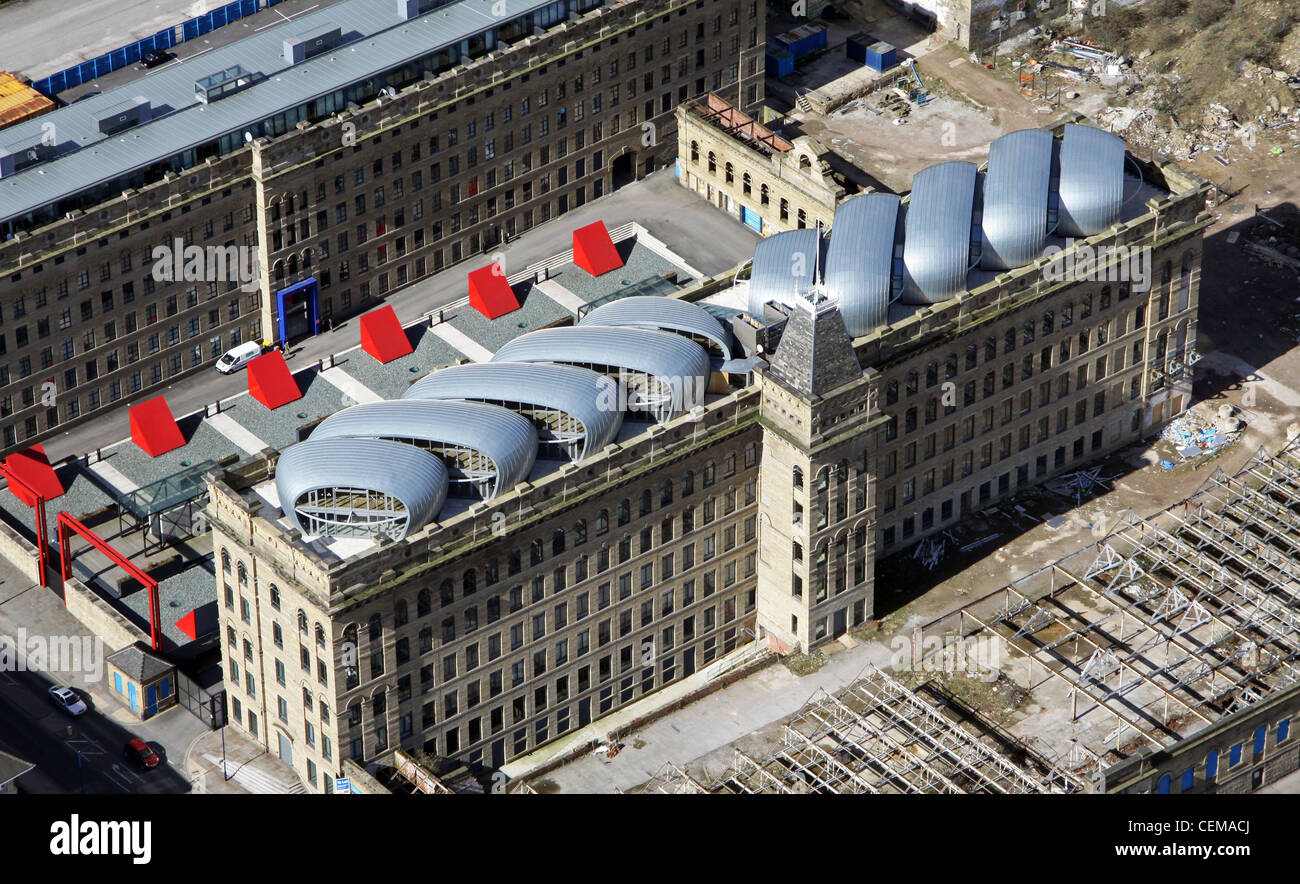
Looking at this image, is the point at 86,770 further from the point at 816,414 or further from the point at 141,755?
the point at 816,414

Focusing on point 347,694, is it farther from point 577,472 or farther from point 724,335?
point 724,335

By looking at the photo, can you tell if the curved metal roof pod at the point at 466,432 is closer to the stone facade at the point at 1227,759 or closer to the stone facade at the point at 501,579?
the stone facade at the point at 501,579

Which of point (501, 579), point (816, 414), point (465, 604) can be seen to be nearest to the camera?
point (465, 604)

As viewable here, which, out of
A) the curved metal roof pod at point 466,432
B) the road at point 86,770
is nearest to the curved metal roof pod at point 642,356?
the curved metal roof pod at point 466,432

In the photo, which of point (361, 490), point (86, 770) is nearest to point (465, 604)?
point (361, 490)

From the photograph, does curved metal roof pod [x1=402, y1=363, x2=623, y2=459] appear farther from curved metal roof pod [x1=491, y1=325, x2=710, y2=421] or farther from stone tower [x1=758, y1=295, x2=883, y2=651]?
stone tower [x1=758, y1=295, x2=883, y2=651]

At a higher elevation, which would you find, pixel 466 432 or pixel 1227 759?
pixel 466 432
